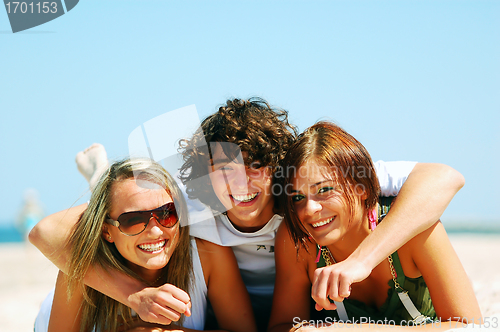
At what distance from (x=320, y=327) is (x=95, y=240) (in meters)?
1.60

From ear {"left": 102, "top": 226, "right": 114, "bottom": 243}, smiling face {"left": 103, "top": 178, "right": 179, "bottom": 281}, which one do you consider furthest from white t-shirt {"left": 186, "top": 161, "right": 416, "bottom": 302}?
ear {"left": 102, "top": 226, "right": 114, "bottom": 243}

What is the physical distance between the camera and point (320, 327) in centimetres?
248

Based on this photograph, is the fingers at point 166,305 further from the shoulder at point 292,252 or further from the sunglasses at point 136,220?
the shoulder at point 292,252

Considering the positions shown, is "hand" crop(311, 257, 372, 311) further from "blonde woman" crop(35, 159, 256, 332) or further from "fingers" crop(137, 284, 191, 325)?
"blonde woman" crop(35, 159, 256, 332)

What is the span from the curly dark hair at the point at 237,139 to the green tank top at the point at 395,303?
2.76 ft

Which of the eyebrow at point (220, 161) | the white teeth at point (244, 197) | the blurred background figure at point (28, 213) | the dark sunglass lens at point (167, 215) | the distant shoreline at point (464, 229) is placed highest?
the eyebrow at point (220, 161)

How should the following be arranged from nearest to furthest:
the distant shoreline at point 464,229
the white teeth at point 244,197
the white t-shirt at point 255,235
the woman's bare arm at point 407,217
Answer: the woman's bare arm at point 407,217
the white t-shirt at point 255,235
the white teeth at point 244,197
the distant shoreline at point 464,229

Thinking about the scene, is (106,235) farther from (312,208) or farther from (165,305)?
(312,208)

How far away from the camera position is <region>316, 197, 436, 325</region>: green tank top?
9.14 ft

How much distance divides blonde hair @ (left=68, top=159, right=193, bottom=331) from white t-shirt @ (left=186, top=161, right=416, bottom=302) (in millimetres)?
148

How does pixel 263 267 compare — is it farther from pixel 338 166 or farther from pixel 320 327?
pixel 338 166

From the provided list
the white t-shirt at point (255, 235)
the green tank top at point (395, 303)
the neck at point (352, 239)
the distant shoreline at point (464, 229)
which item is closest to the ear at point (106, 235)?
the white t-shirt at point (255, 235)

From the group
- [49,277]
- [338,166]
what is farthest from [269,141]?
[49,277]

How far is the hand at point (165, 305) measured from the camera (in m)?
2.29
